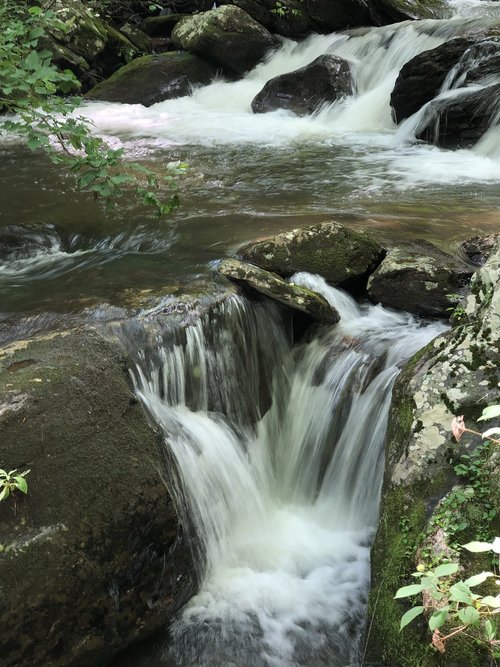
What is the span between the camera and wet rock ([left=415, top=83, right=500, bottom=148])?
9.21 meters

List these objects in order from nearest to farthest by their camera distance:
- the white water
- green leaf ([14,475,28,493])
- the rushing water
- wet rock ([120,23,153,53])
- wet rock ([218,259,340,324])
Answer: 1. green leaf ([14,475,28,493])
2. wet rock ([218,259,340,324])
3. the rushing water
4. the white water
5. wet rock ([120,23,153,53])

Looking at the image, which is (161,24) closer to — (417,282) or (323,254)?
(323,254)

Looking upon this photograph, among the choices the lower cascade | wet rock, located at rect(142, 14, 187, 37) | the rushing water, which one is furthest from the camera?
wet rock, located at rect(142, 14, 187, 37)

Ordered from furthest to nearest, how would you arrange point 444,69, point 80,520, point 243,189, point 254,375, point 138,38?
point 138,38
point 444,69
point 243,189
point 254,375
point 80,520

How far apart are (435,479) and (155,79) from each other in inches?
546

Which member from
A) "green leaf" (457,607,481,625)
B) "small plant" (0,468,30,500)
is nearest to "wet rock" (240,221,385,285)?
"small plant" (0,468,30,500)

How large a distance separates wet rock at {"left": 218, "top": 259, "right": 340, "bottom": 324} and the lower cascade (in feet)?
0.48

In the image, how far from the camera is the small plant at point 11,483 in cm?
269

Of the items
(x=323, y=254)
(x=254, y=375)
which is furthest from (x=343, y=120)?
(x=254, y=375)

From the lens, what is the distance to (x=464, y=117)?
937 cm

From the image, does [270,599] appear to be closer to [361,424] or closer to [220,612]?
[220,612]

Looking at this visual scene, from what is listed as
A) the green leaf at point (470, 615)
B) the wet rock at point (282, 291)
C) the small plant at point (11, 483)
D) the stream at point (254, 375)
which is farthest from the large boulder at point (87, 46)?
the green leaf at point (470, 615)

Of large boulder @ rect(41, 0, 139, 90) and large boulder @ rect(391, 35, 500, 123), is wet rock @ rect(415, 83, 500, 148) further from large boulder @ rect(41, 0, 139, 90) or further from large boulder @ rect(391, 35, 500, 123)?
large boulder @ rect(41, 0, 139, 90)

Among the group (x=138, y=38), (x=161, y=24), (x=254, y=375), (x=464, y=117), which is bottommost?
(x=254, y=375)
